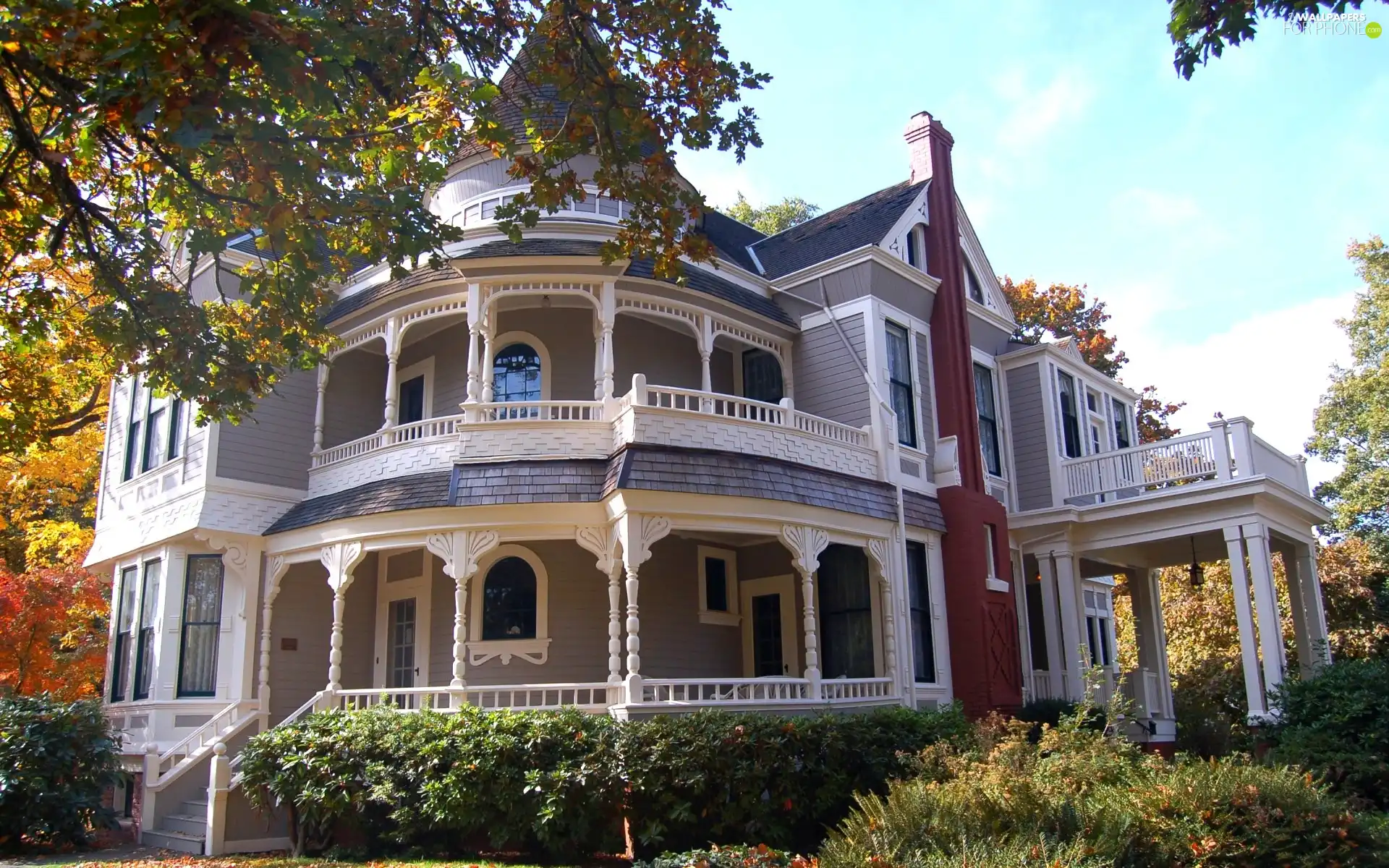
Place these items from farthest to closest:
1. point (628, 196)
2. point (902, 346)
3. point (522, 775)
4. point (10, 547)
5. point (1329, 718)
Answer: point (10, 547) → point (902, 346) → point (1329, 718) → point (522, 775) → point (628, 196)

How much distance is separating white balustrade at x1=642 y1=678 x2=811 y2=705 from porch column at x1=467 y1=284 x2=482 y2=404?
196 inches

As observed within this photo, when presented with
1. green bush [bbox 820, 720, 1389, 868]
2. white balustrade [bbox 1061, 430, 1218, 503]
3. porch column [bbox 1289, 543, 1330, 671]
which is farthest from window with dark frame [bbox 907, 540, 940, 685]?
green bush [bbox 820, 720, 1389, 868]

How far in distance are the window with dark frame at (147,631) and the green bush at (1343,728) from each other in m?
16.7

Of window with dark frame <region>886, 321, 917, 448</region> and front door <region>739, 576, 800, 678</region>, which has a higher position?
window with dark frame <region>886, 321, 917, 448</region>

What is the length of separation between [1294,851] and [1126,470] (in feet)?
40.0

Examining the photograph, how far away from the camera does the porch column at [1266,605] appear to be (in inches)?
688

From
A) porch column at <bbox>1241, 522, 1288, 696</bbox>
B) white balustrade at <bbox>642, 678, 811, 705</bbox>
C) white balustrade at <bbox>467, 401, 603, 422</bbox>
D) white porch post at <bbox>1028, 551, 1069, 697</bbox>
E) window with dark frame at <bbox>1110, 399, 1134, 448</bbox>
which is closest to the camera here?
white balustrade at <bbox>642, 678, 811, 705</bbox>

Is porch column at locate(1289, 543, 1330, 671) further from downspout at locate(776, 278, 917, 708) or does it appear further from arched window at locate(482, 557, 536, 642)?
arched window at locate(482, 557, 536, 642)

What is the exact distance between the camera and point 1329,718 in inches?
604

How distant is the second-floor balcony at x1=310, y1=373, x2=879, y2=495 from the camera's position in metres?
15.5

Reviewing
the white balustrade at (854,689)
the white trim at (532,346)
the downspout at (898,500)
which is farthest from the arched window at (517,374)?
the white balustrade at (854,689)

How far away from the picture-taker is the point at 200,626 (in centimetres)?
1775

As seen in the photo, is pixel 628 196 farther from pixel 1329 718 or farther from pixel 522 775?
pixel 1329 718

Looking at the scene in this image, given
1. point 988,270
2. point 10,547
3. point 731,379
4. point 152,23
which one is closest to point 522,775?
point 152,23
